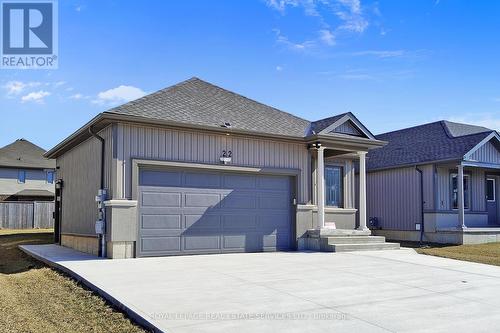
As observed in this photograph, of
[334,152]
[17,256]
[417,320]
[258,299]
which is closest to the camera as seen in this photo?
[417,320]

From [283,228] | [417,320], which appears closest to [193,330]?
[417,320]

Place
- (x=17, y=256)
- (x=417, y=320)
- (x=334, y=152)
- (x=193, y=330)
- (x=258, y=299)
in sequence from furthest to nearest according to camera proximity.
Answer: (x=334, y=152)
(x=17, y=256)
(x=258, y=299)
(x=417, y=320)
(x=193, y=330)

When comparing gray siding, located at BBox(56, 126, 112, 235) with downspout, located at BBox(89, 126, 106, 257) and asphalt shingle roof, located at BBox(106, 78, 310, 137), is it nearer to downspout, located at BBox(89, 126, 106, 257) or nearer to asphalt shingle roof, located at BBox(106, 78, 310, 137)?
downspout, located at BBox(89, 126, 106, 257)

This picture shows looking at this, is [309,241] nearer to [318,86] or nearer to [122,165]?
[318,86]

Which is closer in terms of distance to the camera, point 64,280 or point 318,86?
point 64,280

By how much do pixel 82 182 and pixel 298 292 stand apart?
9681 millimetres

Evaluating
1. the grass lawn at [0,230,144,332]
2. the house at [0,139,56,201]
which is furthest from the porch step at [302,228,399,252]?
the house at [0,139,56,201]

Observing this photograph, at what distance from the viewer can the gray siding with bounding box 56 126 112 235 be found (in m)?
12.9

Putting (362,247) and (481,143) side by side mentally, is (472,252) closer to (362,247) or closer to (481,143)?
(362,247)

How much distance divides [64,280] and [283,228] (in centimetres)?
720

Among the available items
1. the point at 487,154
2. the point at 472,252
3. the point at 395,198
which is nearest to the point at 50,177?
the point at 395,198

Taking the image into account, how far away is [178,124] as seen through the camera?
12.3 metres

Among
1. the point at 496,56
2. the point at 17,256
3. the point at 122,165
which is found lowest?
the point at 17,256

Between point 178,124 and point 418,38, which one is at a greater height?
point 418,38
